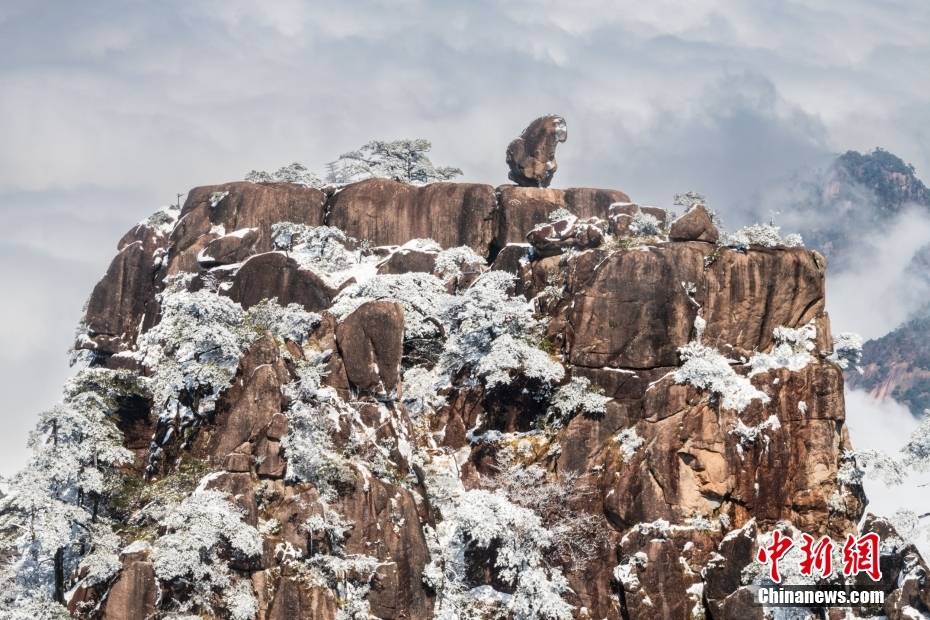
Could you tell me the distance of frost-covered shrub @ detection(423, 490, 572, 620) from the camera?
215 feet

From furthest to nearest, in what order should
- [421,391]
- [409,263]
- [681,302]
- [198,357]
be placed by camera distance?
[409,263]
[421,391]
[681,302]
[198,357]

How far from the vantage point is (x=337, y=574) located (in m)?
63.0

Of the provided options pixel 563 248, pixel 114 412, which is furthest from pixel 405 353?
pixel 114 412

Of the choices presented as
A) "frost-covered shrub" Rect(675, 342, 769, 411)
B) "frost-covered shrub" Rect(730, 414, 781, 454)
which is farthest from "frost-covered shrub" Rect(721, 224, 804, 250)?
"frost-covered shrub" Rect(730, 414, 781, 454)

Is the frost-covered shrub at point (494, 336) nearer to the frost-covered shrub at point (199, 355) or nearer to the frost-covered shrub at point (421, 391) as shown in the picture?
the frost-covered shrub at point (421, 391)

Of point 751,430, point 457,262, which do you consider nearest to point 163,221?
point 457,262

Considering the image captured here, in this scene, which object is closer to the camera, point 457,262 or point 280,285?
point 280,285

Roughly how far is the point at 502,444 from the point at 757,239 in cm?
2063

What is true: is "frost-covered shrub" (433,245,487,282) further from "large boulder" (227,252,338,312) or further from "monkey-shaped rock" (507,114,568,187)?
"monkey-shaped rock" (507,114,568,187)

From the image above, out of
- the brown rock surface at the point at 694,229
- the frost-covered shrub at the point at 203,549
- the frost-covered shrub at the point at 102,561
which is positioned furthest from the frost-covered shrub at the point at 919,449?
the frost-covered shrub at the point at 102,561

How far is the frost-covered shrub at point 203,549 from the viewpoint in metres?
60.6

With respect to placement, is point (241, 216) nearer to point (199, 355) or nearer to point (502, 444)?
point (199, 355)

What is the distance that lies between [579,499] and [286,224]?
33.3m

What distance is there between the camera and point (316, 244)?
88.8 metres
